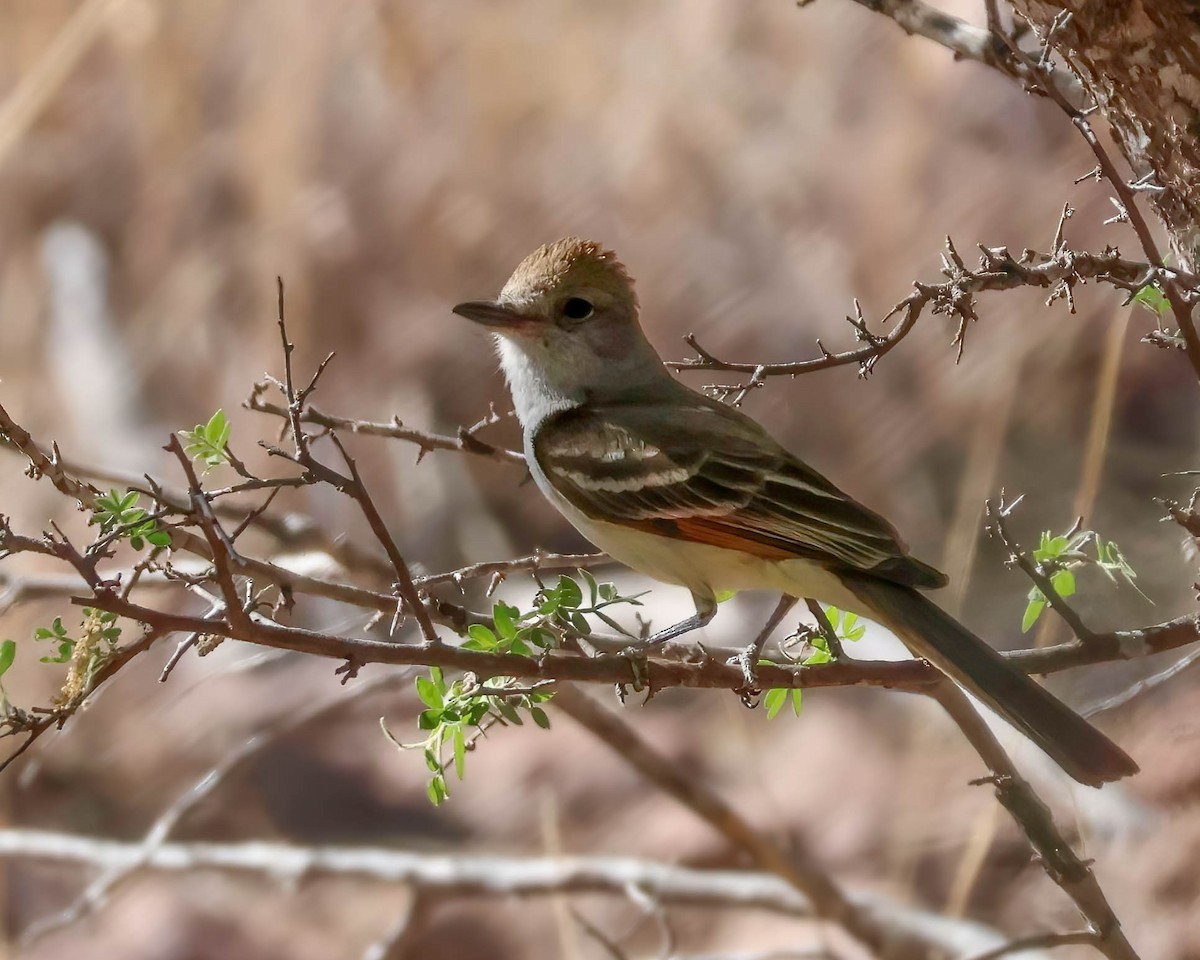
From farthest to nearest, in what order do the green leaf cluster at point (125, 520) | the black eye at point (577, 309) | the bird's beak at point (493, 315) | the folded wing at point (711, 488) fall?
the black eye at point (577, 309) → the bird's beak at point (493, 315) → the folded wing at point (711, 488) → the green leaf cluster at point (125, 520)

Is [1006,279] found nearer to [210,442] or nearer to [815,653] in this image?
[815,653]

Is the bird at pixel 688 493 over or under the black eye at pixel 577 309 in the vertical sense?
under

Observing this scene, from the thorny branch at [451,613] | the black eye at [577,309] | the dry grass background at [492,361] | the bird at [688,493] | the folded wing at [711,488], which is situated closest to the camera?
the thorny branch at [451,613]

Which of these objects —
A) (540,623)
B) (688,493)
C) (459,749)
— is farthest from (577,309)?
(459,749)

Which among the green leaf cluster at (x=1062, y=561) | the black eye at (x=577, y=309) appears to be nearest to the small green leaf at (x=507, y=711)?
the green leaf cluster at (x=1062, y=561)

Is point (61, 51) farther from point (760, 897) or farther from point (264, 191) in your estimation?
point (760, 897)

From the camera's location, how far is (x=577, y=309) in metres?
1.91

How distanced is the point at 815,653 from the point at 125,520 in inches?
34.0

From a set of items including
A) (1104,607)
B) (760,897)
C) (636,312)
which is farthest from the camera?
(760,897)

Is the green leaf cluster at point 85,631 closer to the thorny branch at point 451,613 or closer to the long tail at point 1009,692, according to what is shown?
the thorny branch at point 451,613

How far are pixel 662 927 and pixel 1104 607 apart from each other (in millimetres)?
1152

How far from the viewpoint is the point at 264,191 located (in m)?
3.47

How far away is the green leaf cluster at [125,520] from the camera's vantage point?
108cm

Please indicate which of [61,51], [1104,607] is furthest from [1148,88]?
[61,51]
